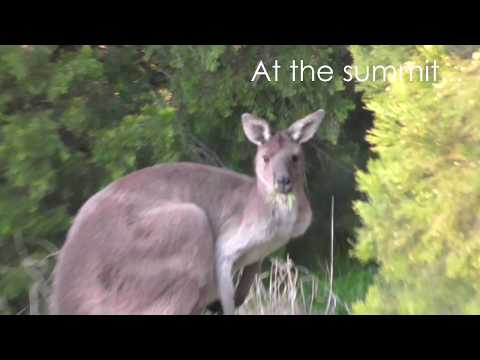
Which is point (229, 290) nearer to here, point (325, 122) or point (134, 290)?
point (134, 290)

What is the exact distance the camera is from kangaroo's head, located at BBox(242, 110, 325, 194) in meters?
5.73

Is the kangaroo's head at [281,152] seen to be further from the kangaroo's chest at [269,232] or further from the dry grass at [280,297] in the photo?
the dry grass at [280,297]

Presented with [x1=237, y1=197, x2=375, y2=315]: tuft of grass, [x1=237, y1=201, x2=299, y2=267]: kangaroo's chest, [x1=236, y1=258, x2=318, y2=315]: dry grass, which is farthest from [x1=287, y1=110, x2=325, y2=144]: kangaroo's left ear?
[x1=236, y1=258, x2=318, y2=315]: dry grass

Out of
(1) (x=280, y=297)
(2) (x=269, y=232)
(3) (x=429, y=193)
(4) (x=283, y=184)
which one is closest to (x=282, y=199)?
(4) (x=283, y=184)

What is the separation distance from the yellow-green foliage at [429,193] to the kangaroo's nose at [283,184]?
34.1 inches

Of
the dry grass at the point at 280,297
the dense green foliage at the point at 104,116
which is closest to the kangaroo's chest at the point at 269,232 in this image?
the dry grass at the point at 280,297

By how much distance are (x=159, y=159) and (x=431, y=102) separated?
294cm

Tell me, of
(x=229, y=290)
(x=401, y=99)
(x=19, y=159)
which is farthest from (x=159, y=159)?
(x=401, y=99)

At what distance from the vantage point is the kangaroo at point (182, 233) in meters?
5.33

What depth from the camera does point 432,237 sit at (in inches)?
178

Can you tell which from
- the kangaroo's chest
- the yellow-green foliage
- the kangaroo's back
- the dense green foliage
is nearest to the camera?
the yellow-green foliage

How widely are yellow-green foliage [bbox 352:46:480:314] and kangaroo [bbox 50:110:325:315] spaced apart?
1000mm

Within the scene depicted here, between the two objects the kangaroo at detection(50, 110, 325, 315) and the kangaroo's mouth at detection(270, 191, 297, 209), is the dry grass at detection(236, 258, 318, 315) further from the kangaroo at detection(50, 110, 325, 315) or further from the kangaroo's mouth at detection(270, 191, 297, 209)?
the kangaroo's mouth at detection(270, 191, 297, 209)

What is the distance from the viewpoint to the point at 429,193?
4547 mm
